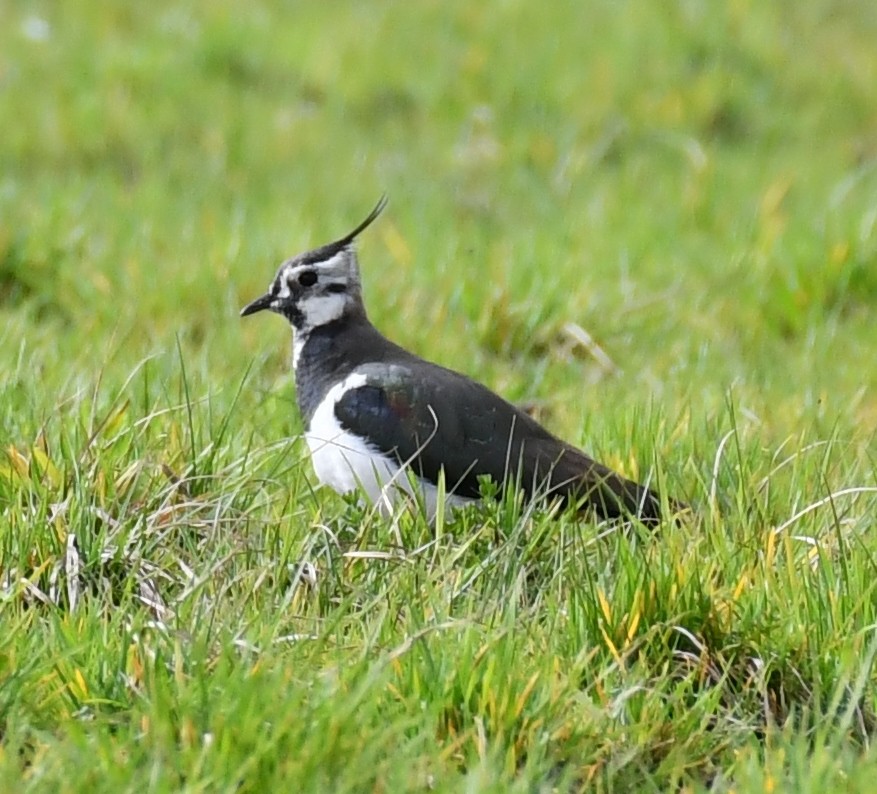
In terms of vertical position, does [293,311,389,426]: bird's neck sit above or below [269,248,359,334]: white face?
below

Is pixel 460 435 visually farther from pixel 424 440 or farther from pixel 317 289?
pixel 317 289

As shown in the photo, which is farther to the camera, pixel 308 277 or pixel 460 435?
pixel 308 277

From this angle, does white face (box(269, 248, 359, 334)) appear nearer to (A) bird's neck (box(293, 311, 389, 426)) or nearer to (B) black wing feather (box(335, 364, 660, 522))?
(A) bird's neck (box(293, 311, 389, 426))

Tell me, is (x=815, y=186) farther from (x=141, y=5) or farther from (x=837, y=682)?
(x=837, y=682)

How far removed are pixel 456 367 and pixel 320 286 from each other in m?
0.76

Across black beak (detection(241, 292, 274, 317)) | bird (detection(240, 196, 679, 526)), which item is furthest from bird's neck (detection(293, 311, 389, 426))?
black beak (detection(241, 292, 274, 317))

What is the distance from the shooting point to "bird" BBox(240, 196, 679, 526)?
4.07 m

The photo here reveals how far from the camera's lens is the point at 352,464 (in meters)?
4.18

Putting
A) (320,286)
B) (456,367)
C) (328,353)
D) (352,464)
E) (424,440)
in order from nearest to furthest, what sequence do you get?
(352,464), (424,440), (328,353), (320,286), (456,367)

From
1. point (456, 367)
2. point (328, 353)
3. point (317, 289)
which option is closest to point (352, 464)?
point (328, 353)

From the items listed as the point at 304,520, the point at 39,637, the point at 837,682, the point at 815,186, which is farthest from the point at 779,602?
the point at 815,186

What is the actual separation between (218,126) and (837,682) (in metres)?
5.39

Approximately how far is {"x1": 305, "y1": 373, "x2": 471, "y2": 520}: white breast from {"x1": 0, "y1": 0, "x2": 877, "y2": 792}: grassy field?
8cm

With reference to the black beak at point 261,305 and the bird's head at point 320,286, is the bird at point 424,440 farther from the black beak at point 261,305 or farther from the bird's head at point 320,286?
the black beak at point 261,305
